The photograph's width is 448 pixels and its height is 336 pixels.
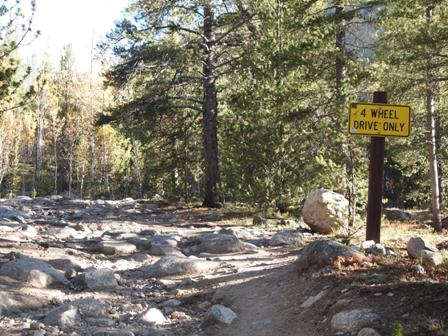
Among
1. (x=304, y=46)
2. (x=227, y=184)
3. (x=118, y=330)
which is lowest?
(x=118, y=330)

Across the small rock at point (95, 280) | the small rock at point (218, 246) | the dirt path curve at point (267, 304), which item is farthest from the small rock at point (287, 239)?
the small rock at point (95, 280)

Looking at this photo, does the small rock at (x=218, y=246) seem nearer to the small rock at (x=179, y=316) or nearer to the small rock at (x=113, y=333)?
the small rock at (x=179, y=316)

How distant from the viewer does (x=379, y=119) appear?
6.85 metres

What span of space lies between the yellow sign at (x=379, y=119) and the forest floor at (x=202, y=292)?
169 centimetres

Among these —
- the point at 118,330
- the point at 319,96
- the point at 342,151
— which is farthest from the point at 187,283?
the point at 319,96

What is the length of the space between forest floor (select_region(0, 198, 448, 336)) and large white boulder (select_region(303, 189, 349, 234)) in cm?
91

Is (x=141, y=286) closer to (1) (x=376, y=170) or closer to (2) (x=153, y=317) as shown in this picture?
(2) (x=153, y=317)

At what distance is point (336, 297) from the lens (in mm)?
4934

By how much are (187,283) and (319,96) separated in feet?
29.0

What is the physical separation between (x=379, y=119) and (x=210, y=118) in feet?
36.1

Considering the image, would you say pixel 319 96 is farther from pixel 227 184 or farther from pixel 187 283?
pixel 187 283

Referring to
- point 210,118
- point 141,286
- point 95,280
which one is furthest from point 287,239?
point 210,118

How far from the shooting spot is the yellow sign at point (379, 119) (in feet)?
22.2

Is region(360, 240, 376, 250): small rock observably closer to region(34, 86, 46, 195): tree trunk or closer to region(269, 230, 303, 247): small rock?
region(269, 230, 303, 247): small rock
